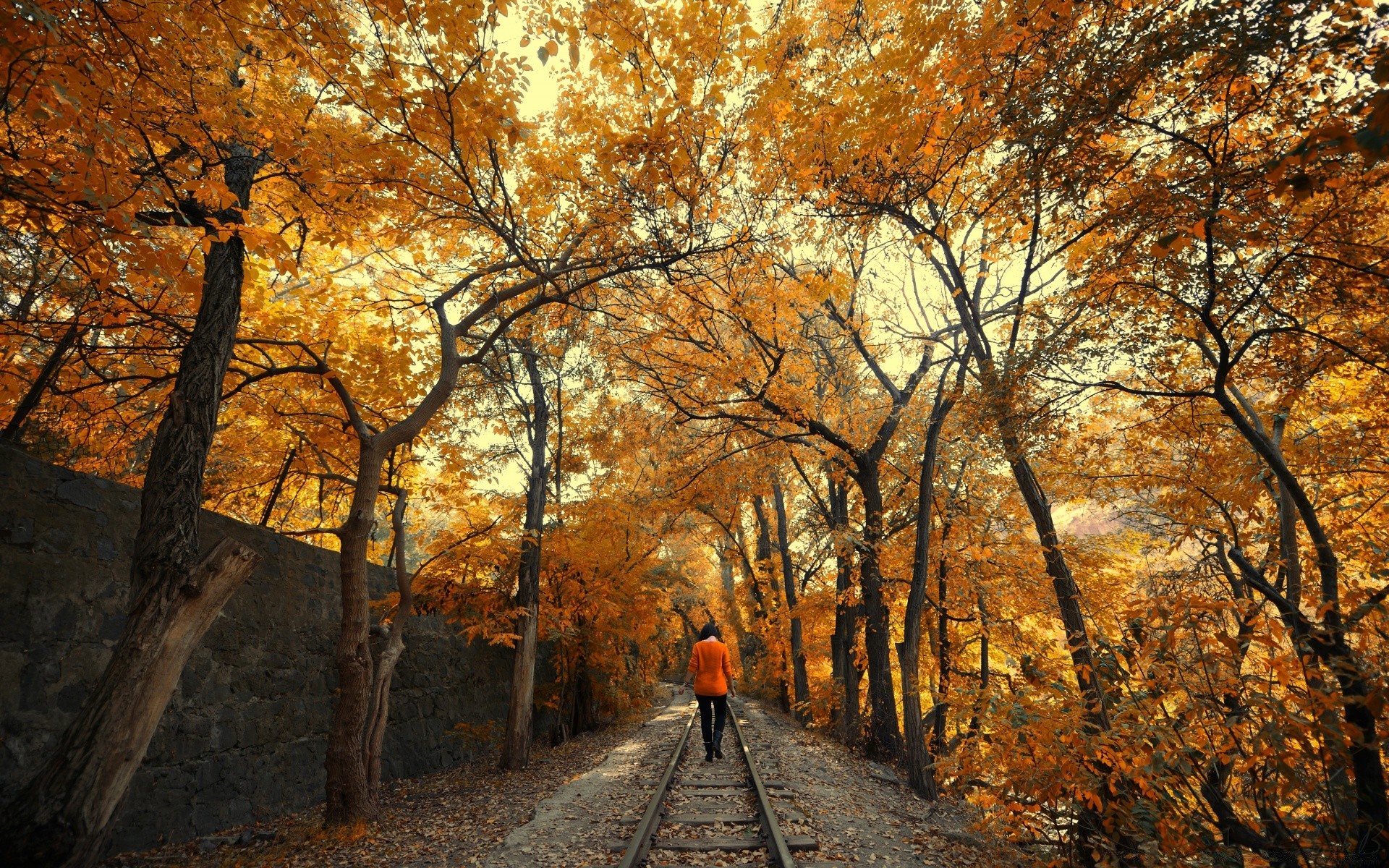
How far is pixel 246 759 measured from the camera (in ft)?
22.1

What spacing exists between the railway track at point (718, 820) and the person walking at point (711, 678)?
63 centimetres

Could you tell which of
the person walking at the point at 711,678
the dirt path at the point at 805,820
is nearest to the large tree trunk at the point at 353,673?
the dirt path at the point at 805,820

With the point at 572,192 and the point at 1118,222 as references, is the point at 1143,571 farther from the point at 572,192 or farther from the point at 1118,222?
the point at 572,192

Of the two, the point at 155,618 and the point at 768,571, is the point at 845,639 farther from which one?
the point at 155,618

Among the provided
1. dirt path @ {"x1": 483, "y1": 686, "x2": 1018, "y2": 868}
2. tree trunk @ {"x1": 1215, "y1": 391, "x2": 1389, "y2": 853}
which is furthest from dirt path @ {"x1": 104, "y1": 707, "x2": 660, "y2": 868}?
tree trunk @ {"x1": 1215, "y1": 391, "x2": 1389, "y2": 853}

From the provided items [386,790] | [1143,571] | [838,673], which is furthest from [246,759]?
[1143,571]

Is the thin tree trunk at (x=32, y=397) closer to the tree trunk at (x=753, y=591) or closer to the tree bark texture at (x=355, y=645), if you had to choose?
the tree bark texture at (x=355, y=645)

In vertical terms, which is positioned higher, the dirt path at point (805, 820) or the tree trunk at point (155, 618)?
the tree trunk at point (155, 618)

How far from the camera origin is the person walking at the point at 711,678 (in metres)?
8.87

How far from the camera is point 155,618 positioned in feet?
13.3

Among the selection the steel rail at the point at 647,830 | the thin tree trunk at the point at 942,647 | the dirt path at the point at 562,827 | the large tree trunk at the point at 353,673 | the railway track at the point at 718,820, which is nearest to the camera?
the steel rail at the point at 647,830

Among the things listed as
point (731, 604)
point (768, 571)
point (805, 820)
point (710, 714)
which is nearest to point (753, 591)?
point (768, 571)

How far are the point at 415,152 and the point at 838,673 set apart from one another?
1460 cm

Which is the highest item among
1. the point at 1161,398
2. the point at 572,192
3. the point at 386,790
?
the point at 572,192
